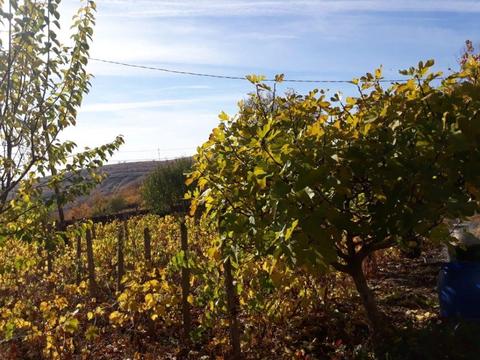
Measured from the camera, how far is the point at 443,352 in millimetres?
3559

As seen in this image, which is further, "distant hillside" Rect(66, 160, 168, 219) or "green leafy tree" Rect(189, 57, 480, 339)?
"distant hillside" Rect(66, 160, 168, 219)

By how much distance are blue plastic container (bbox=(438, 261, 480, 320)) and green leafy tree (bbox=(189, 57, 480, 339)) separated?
2.50 ft

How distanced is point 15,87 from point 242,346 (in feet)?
9.88

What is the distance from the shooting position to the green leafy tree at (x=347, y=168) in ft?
9.37

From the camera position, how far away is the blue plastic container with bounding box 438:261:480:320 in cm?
403

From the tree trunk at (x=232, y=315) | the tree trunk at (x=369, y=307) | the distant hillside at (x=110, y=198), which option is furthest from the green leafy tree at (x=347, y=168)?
the distant hillside at (x=110, y=198)

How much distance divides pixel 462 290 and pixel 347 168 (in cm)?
176

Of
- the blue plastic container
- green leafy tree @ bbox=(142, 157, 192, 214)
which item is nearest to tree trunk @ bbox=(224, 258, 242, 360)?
the blue plastic container

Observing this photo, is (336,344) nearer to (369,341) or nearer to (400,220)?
(369,341)

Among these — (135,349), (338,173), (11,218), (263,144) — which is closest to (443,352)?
(338,173)

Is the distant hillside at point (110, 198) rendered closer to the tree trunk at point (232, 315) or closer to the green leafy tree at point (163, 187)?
the tree trunk at point (232, 315)

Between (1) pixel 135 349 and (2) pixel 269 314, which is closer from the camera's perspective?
(2) pixel 269 314

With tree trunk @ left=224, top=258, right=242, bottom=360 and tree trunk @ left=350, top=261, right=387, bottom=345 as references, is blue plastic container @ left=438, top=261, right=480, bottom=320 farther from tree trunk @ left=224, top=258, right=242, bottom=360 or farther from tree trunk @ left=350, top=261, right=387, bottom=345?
tree trunk @ left=224, top=258, right=242, bottom=360

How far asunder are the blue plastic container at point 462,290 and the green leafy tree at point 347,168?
0.76 meters
